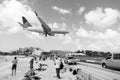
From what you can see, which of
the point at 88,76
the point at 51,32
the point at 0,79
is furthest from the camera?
the point at 51,32

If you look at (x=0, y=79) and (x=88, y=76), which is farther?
(x=0, y=79)

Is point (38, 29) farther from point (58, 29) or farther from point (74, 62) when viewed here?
point (74, 62)

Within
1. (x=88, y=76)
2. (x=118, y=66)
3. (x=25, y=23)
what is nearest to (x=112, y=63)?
(x=118, y=66)

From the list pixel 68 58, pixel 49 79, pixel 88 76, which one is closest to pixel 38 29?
pixel 68 58

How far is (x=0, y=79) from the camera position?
49.4ft

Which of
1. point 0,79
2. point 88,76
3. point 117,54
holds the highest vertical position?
point 117,54

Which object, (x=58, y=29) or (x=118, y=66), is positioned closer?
(x=118, y=66)

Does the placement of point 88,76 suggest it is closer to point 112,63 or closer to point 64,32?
point 112,63

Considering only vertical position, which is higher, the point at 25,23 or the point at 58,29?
the point at 25,23

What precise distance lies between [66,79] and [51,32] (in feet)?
91.3

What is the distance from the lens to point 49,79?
13242mm

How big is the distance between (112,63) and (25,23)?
4304 centimetres

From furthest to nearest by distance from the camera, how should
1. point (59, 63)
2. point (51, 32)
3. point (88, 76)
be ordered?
point (51, 32), point (59, 63), point (88, 76)

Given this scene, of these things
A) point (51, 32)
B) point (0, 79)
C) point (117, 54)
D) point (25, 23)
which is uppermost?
point (25, 23)
